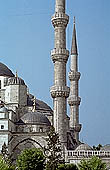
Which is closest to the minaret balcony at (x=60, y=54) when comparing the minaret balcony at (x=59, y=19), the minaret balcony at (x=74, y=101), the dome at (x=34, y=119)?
the minaret balcony at (x=59, y=19)

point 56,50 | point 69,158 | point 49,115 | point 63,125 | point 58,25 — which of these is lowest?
point 69,158

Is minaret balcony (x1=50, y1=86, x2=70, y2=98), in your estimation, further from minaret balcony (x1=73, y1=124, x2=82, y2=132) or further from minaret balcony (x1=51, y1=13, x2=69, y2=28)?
minaret balcony (x1=73, y1=124, x2=82, y2=132)

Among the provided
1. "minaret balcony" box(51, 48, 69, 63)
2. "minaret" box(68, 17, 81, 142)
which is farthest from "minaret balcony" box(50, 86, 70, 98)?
"minaret" box(68, 17, 81, 142)

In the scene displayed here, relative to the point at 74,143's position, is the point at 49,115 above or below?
above

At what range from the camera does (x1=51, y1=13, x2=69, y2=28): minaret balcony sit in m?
24.9

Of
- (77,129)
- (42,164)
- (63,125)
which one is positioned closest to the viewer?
(42,164)

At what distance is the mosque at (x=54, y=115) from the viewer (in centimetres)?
2375

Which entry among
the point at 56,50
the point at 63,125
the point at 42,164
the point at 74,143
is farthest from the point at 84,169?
the point at 74,143

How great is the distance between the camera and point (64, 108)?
23.8 m

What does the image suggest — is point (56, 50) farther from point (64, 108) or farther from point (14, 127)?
point (14, 127)

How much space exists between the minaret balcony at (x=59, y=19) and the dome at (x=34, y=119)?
6110mm

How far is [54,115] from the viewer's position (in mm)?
23797

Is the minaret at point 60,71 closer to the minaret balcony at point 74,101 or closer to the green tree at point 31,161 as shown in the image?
the green tree at point 31,161

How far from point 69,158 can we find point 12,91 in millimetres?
7105
